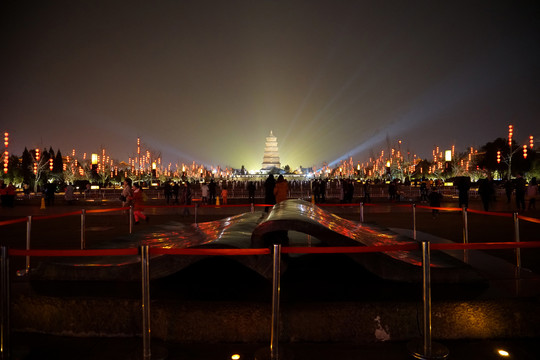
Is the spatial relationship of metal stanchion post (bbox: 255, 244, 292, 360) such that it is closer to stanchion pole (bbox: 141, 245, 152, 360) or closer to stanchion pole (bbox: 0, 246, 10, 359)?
stanchion pole (bbox: 141, 245, 152, 360)

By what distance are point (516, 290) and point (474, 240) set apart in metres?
6.04

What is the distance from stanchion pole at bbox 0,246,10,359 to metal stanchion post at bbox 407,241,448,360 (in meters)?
4.44

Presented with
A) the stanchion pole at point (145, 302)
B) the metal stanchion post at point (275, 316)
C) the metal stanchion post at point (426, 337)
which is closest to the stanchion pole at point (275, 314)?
the metal stanchion post at point (275, 316)

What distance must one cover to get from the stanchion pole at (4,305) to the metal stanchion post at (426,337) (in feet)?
14.6

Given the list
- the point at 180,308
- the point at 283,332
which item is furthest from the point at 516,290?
the point at 180,308

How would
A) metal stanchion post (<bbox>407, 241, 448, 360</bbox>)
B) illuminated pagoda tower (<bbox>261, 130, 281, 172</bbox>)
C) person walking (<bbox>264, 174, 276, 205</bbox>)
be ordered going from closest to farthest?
1. metal stanchion post (<bbox>407, 241, 448, 360</bbox>)
2. person walking (<bbox>264, 174, 276, 205</bbox>)
3. illuminated pagoda tower (<bbox>261, 130, 281, 172</bbox>)

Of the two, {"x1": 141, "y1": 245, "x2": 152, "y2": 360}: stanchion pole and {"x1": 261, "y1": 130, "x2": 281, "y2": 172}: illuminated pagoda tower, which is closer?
{"x1": 141, "y1": 245, "x2": 152, "y2": 360}: stanchion pole

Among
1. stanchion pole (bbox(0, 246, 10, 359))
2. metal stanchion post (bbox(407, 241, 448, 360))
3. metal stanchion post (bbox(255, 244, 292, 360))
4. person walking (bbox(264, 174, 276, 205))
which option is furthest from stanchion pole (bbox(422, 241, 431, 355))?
person walking (bbox(264, 174, 276, 205))

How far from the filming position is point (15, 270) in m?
7.13

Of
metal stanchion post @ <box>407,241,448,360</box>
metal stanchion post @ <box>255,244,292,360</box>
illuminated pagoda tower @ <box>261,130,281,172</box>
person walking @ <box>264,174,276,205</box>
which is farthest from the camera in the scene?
illuminated pagoda tower @ <box>261,130,281,172</box>

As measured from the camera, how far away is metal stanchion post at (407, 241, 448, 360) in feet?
13.4

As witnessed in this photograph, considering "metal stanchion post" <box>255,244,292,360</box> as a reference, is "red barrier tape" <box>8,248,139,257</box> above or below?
above

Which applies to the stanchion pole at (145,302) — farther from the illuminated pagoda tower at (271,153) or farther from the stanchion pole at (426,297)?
the illuminated pagoda tower at (271,153)

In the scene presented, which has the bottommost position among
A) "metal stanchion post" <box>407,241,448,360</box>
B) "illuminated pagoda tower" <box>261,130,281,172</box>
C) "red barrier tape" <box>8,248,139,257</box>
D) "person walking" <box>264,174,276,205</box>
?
"metal stanchion post" <box>407,241,448,360</box>
